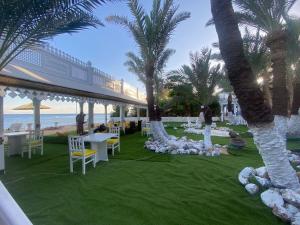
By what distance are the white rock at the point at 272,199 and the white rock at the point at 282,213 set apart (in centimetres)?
9

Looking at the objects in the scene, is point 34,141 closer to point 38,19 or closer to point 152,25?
point 38,19

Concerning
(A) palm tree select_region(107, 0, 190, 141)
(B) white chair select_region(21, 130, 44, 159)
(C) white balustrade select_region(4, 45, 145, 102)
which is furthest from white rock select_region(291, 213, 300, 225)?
(B) white chair select_region(21, 130, 44, 159)

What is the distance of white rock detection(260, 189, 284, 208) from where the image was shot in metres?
4.34

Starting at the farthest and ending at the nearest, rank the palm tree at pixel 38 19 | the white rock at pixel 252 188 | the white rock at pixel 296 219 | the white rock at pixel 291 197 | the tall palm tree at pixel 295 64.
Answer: the tall palm tree at pixel 295 64, the white rock at pixel 252 188, the palm tree at pixel 38 19, the white rock at pixel 291 197, the white rock at pixel 296 219

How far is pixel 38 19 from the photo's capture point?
17.8 ft

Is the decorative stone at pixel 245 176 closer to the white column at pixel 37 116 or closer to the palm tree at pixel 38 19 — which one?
the palm tree at pixel 38 19

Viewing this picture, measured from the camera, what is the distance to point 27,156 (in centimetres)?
934

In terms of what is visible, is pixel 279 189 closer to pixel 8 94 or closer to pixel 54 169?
pixel 54 169

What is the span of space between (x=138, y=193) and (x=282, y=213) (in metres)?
2.78

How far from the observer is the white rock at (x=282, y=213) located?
3.96 metres

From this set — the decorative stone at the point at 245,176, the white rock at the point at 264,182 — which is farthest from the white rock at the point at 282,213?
the decorative stone at the point at 245,176

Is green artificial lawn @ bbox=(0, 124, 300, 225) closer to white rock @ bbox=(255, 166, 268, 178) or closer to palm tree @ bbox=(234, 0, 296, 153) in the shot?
white rock @ bbox=(255, 166, 268, 178)

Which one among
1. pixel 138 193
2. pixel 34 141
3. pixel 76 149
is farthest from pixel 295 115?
pixel 34 141

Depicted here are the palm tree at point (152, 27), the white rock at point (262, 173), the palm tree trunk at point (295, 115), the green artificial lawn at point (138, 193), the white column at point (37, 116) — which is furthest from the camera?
the palm tree trunk at point (295, 115)
